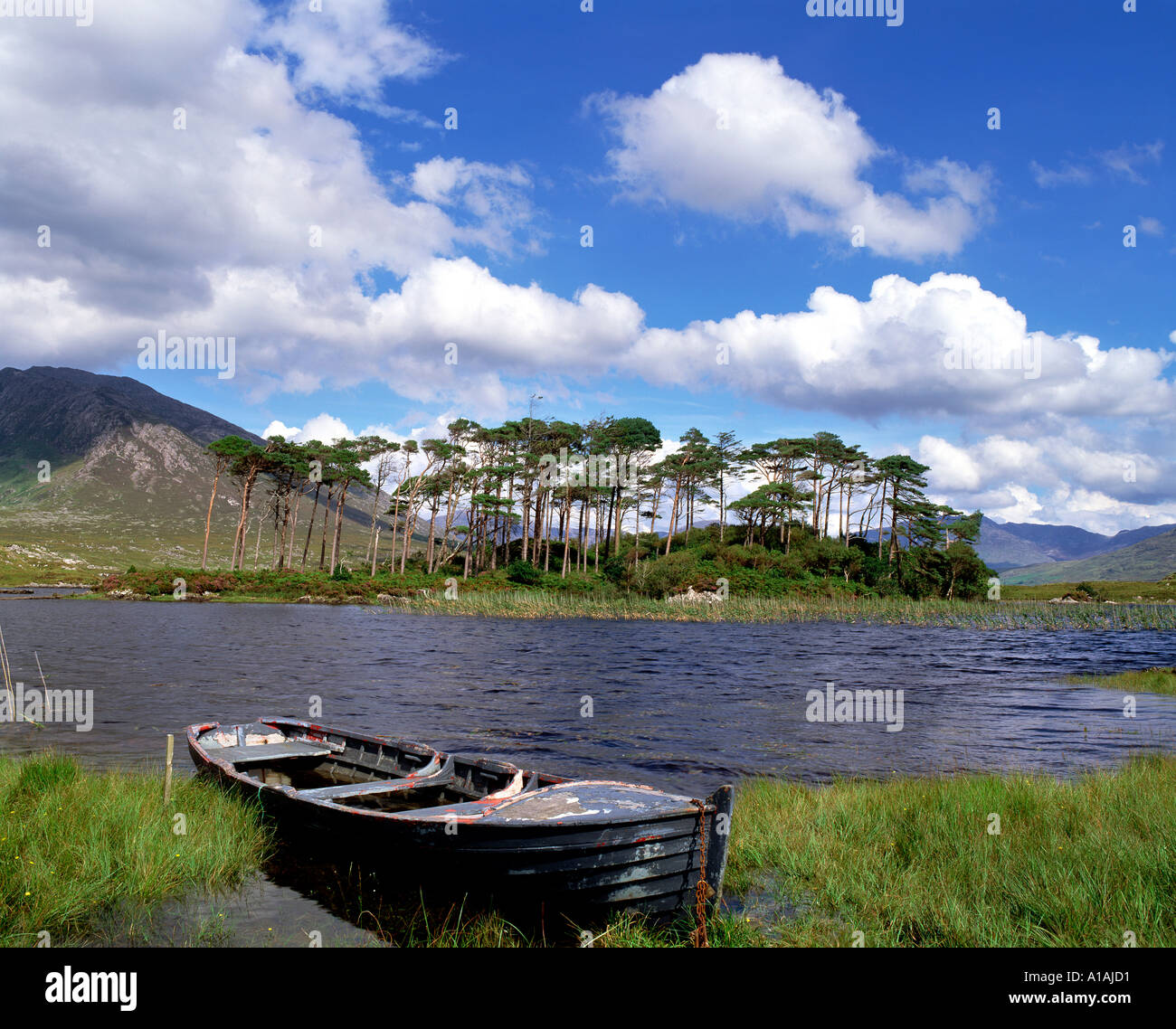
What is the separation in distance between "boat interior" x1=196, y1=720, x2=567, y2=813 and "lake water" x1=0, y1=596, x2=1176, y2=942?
1.35 metres

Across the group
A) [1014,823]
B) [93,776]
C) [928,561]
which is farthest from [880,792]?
[928,561]

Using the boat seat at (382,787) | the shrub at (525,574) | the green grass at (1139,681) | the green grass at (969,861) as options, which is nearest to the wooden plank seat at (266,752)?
the boat seat at (382,787)

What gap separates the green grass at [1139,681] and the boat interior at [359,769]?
23867mm

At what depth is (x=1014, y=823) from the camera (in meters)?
8.18

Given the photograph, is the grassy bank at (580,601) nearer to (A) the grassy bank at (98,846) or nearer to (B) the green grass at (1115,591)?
(B) the green grass at (1115,591)

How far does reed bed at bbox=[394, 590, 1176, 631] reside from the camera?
52.5 meters

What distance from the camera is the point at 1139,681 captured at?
2422cm

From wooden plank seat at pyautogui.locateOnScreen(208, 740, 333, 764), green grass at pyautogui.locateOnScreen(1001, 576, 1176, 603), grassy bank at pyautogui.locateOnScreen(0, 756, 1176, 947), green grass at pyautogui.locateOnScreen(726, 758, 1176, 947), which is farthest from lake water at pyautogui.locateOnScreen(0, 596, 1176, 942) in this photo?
green grass at pyautogui.locateOnScreen(1001, 576, 1176, 603)

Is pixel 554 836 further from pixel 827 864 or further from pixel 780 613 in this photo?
pixel 780 613

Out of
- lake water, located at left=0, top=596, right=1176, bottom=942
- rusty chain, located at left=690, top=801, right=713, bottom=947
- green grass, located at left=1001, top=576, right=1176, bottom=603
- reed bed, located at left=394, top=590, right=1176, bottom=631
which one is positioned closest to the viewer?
rusty chain, located at left=690, top=801, right=713, bottom=947

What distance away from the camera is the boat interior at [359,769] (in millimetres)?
8727

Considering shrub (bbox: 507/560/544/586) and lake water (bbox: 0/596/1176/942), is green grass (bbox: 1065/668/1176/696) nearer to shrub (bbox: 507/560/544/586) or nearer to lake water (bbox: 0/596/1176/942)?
lake water (bbox: 0/596/1176/942)

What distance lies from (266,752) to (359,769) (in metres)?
1.60
